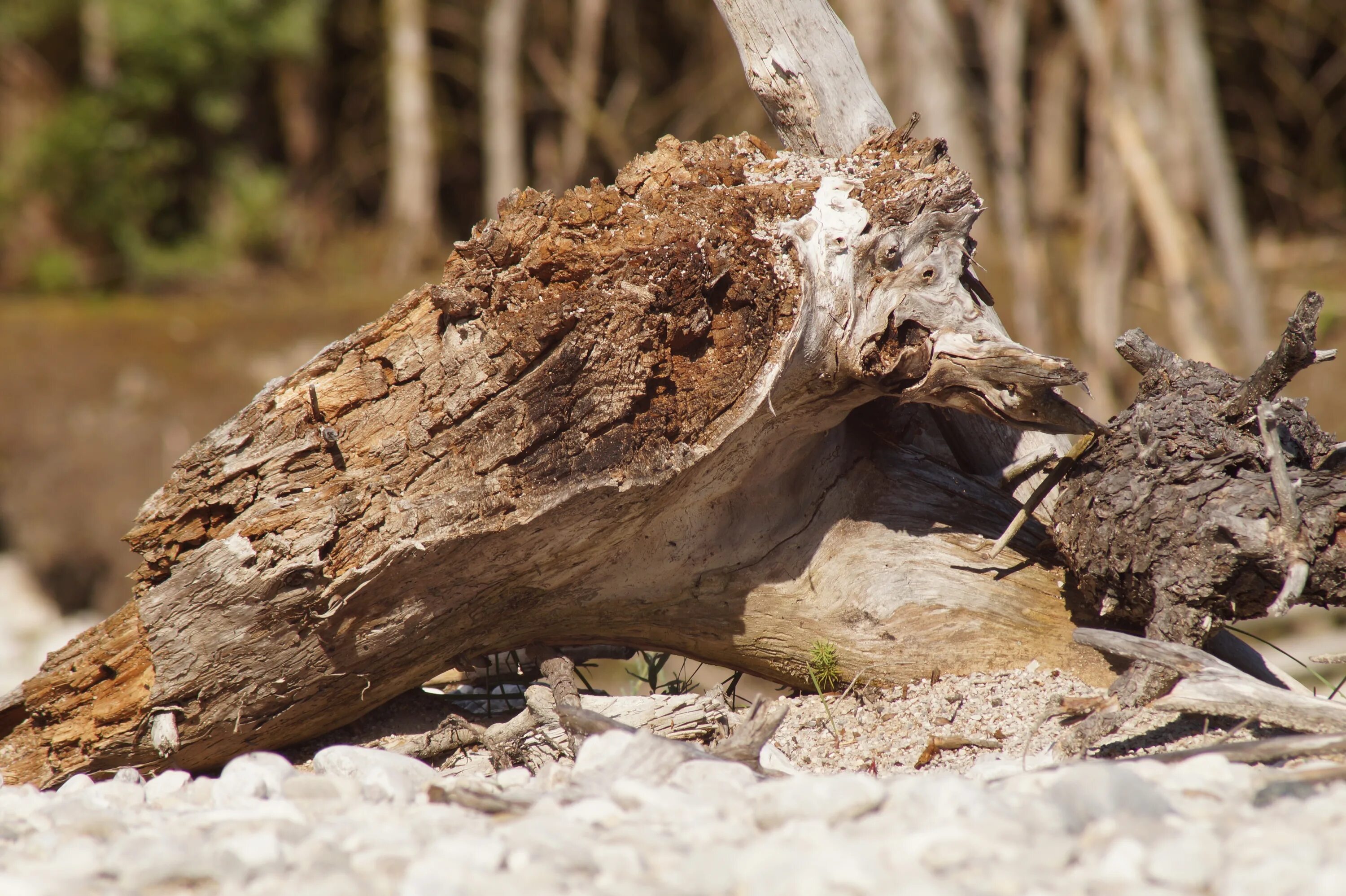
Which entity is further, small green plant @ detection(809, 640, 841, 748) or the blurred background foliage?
the blurred background foliage

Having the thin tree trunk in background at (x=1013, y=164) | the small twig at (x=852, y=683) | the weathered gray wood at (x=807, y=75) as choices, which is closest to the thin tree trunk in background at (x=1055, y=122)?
the thin tree trunk in background at (x=1013, y=164)

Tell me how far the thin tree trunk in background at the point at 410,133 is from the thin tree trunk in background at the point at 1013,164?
14.9 ft

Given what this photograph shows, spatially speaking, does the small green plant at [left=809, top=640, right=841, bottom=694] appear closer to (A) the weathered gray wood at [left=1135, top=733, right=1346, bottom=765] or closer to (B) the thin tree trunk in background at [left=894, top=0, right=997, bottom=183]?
(A) the weathered gray wood at [left=1135, top=733, right=1346, bottom=765]

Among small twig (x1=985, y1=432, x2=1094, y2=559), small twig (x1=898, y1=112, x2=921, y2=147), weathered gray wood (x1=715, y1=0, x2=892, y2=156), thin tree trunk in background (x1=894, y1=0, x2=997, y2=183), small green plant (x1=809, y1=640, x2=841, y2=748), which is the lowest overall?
small green plant (x1=809, y1=640, x2=841, y2=748)

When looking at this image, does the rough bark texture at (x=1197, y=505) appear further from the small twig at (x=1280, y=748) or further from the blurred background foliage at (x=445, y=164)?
the blurred background foliage at (x=445, y=164)

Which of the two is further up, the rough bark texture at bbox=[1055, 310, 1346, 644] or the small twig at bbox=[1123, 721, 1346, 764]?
the rough bark texture at bbox=[1055, 310, 1346, 644]

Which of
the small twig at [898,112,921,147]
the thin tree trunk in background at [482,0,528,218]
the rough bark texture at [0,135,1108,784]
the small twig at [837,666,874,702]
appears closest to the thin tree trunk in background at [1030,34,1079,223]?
the thin tree trunk in background at [482,0,528,218]

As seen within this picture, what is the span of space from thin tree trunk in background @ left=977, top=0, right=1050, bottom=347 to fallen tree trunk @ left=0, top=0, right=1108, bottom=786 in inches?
134

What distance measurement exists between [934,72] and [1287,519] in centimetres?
430

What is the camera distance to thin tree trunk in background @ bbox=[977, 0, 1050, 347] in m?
5.87

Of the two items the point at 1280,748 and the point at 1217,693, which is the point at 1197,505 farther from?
the point at 1280,748

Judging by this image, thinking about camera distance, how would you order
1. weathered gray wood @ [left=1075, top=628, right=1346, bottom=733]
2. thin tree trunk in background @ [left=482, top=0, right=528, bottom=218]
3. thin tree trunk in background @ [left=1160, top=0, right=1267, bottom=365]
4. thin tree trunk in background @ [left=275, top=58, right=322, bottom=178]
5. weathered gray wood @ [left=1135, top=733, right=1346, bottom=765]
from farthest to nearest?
thin tree trunk in background @ [left=275, top=58, right=322, bottom=178]
thin tree trunk in background @ [left=482, top=0, right=528, bottom=218]
thin tree trunk in background @ [left=1160, top=0, right=1267, bottom=365]
weathered gray wood @ [left=1075, top=628, right=1346, bottom=733]
weathered gray wood @ [left=1135, top=733, right=1346, bottom=765]

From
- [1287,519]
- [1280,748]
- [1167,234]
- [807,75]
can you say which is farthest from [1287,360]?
[1167,234]

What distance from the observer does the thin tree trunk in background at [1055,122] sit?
27.2 feet
